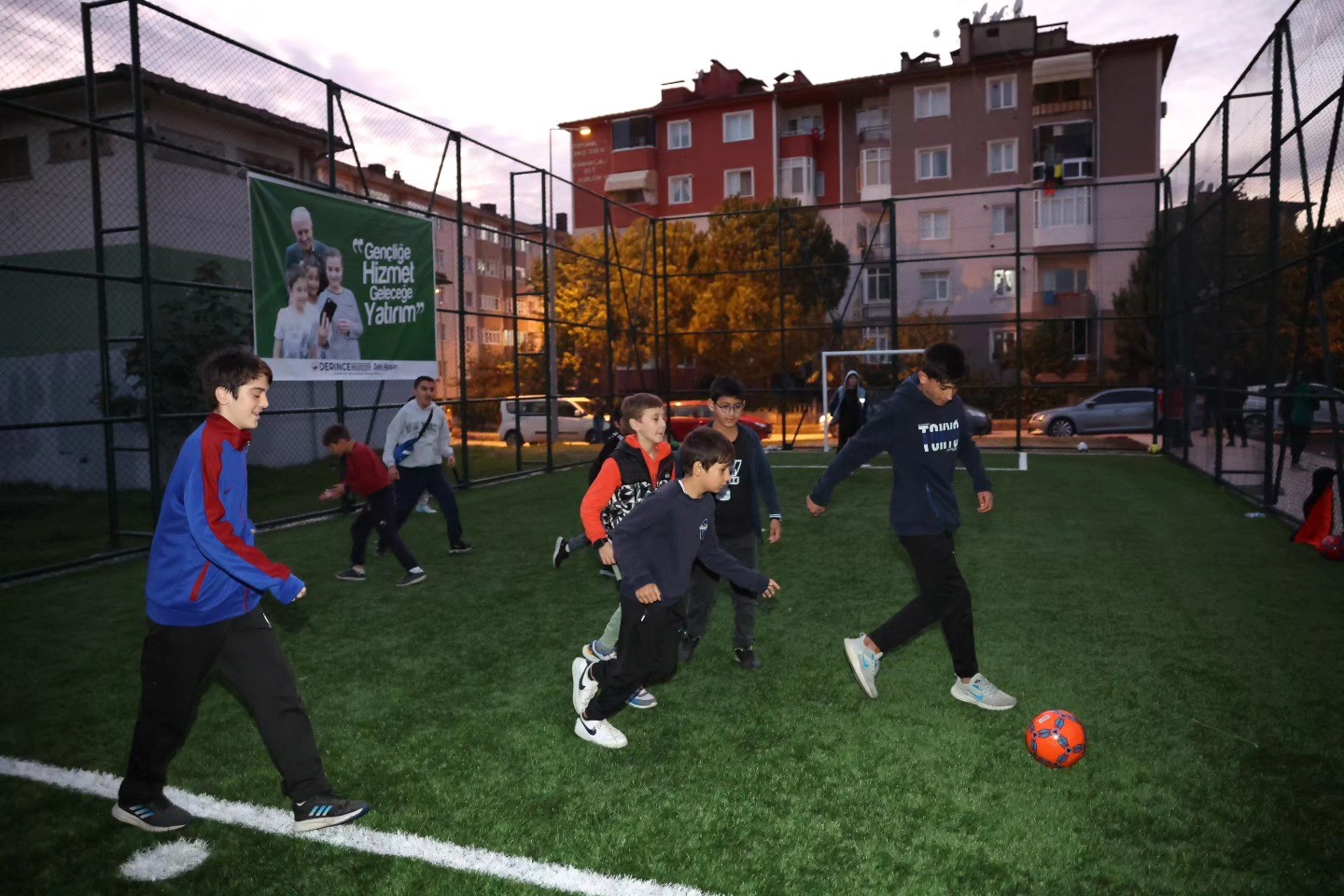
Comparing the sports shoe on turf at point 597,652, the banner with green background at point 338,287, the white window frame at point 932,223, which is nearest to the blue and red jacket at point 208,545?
the sports shoe on turf at point 597,652

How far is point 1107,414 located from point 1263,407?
12.5 m

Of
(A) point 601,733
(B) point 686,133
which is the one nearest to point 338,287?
(A) point 601,733

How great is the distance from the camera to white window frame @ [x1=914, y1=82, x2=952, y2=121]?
3866cm

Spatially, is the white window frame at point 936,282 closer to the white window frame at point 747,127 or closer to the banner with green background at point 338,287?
the white window frame at point 747,127

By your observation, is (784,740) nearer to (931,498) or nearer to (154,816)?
(931,498)

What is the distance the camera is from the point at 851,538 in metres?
9.66

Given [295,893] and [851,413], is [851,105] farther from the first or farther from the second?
[295,893]

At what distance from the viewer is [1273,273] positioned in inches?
403

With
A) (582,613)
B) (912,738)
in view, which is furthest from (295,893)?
(582,613)

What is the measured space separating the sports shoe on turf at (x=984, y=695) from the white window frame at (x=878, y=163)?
38.0m

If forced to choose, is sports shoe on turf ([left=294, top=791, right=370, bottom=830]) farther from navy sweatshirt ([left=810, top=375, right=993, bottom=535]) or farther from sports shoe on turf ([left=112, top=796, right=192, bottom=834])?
navy sweatshirt ([left=810, top=375, right=993, bottom=535])

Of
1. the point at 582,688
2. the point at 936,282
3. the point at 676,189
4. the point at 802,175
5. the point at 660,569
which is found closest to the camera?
the point at 660,569

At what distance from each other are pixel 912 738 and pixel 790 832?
1.14 meters

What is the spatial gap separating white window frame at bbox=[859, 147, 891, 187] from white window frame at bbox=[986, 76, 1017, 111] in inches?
175
